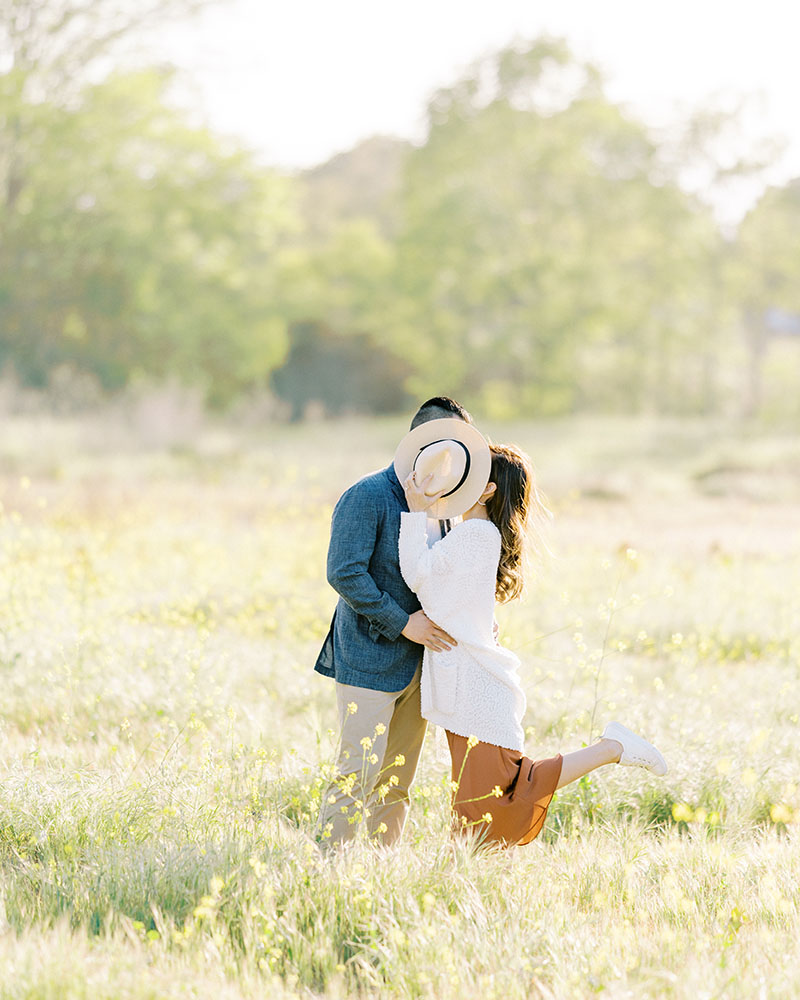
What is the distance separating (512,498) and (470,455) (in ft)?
0.87

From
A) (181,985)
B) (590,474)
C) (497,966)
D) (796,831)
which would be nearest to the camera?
(181,985)

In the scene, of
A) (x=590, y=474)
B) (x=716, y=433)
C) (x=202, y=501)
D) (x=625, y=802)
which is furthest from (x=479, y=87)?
(x=625, y=802)

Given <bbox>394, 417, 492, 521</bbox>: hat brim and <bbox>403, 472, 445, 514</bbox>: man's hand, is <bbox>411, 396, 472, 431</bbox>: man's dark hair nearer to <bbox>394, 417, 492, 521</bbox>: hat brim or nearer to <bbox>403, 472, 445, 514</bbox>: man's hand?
<bbox>394, 417, 492, 521</bbox>: hat brim

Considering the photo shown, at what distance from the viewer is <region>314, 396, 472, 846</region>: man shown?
3396 mm

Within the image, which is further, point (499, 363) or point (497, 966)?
point (499, 363)

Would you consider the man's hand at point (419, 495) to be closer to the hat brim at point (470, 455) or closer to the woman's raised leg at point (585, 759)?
the hat brim at point (470, 455)

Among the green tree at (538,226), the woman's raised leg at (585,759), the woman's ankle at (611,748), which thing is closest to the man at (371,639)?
the woman's raised leg at (585,759)

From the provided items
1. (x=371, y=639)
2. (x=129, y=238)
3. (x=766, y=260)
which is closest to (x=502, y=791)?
(x=371, y=639)

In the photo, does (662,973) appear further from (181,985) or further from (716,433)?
(716,433)

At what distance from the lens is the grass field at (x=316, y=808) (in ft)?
8.81

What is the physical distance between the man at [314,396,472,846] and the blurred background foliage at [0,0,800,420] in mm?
23191

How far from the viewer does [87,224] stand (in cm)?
2611

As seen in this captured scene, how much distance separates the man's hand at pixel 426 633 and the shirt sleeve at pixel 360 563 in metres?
0.03

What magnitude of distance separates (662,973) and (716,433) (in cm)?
2503
